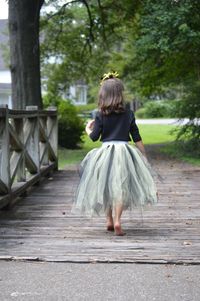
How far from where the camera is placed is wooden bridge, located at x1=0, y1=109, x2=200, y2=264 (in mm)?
5488

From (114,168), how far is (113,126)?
0.47 metres

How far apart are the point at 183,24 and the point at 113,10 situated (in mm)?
9198

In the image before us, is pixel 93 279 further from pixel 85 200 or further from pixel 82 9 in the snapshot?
pixel 82 9

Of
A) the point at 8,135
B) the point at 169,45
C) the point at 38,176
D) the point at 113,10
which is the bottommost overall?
the point at 38,176

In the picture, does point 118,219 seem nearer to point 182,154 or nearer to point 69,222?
point 69,222

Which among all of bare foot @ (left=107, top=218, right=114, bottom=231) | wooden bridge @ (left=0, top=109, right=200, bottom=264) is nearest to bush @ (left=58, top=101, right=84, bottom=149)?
wooden bridge @ (left=0, top=109, right=200, bottom=264)

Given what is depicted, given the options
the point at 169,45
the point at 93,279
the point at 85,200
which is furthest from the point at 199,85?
the point at 93,279

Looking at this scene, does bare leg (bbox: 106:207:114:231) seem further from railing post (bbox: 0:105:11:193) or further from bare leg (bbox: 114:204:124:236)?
railing post (bbox: 0:105:11:193)

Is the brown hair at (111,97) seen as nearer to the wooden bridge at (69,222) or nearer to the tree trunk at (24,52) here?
the wooden bridge at (69,222)

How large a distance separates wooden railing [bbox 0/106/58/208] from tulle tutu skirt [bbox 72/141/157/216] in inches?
60.6

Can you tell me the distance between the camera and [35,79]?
16.7m

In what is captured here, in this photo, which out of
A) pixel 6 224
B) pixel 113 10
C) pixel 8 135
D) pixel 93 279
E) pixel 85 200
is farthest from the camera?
pixel 113 10

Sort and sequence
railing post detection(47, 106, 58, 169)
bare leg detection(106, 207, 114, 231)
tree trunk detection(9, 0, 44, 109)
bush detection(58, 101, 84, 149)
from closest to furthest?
1. bare leg detection(106, 207, 114, 231)
2. railing post detection(47, 106, 58, 169)
3. tree trunk detection(9, 0, 44, 109)
4. bush detection(58, 101, 84, 149)

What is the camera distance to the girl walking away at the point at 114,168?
6.21 m
